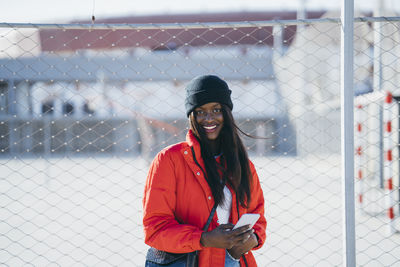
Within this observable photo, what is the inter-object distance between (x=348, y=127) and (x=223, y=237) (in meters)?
1.02

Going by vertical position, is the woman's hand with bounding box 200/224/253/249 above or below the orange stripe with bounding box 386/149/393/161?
above

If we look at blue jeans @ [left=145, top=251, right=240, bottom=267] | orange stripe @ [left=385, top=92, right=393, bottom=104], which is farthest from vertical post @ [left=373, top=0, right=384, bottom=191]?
blue jeans @ [left=145, top=251, right=240, bottom=267]

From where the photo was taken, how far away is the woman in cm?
143

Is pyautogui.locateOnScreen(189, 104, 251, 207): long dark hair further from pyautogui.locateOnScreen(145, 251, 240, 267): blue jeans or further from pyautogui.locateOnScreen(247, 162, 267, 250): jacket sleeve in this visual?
pyautogui.locateOnScreen(145, 251, 240, 267): blue jeans

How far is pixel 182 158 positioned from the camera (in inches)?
61.7

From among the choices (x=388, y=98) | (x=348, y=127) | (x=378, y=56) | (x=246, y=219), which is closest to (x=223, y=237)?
(x=246, y=219)

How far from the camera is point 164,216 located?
1.48 metres

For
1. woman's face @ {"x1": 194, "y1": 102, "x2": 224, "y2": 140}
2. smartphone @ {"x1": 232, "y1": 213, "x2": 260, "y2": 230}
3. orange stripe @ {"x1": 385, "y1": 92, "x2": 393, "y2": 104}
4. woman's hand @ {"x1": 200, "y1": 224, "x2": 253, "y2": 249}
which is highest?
woman's face @ {"x1": 194, "y1": 102, "x2": 224, "y2": 140}

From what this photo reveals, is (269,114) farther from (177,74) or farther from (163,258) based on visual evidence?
(163,258)

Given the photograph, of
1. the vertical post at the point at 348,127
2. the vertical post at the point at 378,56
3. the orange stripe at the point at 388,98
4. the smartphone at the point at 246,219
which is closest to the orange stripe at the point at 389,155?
the orange stripe at the point at 388,98

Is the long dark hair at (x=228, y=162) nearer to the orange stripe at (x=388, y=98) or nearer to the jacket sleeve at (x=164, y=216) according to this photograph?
the jacket sleeve at (x=164, y=216)

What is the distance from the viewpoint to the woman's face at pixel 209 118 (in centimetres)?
166

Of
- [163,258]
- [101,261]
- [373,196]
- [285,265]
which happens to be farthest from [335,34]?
[163,258]

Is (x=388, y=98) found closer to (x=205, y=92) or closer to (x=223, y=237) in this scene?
(x=205, y=92)
